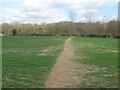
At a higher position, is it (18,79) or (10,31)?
(10,31)

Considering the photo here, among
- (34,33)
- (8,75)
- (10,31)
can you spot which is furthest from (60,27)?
(8,75)

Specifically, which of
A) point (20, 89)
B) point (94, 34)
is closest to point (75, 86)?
point (20, 89)

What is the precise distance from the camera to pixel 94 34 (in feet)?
214

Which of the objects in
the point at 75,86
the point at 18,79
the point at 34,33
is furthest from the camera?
the point at 34,33

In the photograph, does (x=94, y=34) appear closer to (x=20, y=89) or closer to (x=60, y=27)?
(x=60, y=27)

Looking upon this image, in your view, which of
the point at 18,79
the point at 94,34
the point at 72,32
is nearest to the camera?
the point at 18,79

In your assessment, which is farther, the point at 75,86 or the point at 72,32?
the point at 72,32

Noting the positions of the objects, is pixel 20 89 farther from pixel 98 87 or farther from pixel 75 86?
pixel 98 87

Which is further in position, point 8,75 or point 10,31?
point 10,31

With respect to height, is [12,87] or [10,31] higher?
[10,31]

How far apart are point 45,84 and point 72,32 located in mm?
66585

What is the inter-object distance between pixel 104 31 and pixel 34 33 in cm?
3285

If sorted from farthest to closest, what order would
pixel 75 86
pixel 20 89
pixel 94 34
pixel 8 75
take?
pixel 94 34 < pixel 8 75 < pixel 75 86 < pixel 20 89

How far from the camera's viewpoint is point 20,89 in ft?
14.3
